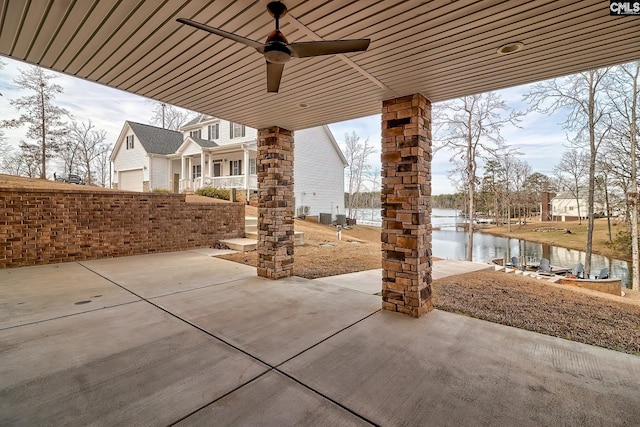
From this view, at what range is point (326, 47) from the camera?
2.13 metres

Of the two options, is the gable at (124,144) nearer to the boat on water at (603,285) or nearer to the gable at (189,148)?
the gable at (189,148)

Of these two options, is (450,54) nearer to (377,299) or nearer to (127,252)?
(377,299)

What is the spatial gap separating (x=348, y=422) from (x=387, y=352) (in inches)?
38.5

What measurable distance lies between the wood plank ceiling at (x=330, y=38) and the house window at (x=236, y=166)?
44.0 ft

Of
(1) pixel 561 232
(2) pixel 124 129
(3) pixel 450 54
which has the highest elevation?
(2) pixel 124 129

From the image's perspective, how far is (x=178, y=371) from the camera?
2.25 metres

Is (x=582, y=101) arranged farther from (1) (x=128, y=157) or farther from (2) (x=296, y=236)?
(1) (x=128, y=157)

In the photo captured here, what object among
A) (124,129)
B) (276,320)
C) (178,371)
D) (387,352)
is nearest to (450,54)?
(387,352)

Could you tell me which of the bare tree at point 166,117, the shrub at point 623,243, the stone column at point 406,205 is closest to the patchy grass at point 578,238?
the shrub at point 623,243

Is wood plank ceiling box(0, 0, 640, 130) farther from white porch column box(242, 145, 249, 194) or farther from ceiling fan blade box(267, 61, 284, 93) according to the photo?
white porch column box(242, 145, 249, 194)

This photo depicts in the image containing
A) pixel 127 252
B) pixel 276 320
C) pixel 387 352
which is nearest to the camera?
pixel 387 352

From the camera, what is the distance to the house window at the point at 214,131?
17.6 meters

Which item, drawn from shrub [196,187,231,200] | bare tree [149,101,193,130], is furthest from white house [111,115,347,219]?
bare tree [149,101,193,130]

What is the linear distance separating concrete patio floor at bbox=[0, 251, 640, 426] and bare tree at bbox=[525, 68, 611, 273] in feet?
38.0
